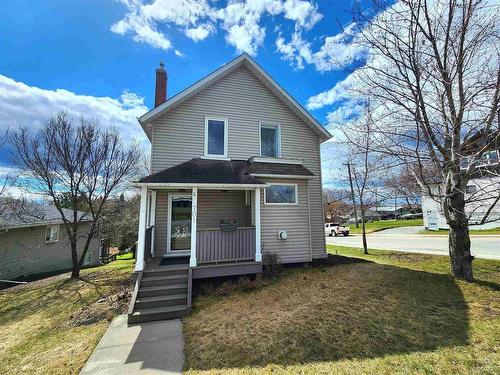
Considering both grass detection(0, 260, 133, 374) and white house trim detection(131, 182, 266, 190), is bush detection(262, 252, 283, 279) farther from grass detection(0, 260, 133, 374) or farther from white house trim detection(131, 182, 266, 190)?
grass detection(0, 260, 133, 374)

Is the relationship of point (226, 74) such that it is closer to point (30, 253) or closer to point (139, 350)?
point (139, 350)

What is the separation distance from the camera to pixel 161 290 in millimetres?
6578

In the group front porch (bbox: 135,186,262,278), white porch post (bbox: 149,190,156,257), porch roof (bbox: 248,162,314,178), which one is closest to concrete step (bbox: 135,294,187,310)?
front porch (bbox: 135,186,262,278)

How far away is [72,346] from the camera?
482 centimetres

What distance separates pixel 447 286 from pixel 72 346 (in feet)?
31.4

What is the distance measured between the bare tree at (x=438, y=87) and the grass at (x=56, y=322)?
8568mm

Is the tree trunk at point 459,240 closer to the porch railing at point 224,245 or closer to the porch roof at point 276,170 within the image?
the porch roof at point 276,170

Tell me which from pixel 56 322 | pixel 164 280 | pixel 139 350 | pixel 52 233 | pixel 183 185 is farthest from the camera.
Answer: pixel 52 233

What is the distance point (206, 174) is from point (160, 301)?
13.9 feet

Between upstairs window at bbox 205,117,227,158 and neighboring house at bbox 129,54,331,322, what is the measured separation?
1.7 inches

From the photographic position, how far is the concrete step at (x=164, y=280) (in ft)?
22.1

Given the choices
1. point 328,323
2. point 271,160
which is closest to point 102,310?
point 328,323

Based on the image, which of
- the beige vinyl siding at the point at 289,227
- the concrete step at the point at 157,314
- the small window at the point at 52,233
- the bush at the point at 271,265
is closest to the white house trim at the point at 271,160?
the beige vinyl siding at the point at 289,227

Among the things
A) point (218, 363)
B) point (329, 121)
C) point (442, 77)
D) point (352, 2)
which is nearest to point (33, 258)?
point (218, 363)
